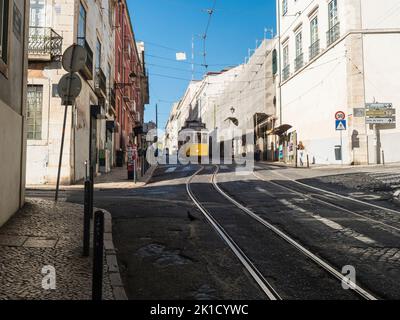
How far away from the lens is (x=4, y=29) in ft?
24.0

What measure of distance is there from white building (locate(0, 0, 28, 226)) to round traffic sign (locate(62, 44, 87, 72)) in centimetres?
92

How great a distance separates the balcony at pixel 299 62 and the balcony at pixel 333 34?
522cm

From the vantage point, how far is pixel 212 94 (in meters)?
73.2

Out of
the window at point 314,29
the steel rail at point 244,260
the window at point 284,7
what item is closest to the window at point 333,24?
the window at point 314,29

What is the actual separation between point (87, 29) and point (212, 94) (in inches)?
2190

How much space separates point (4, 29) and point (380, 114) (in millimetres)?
21052

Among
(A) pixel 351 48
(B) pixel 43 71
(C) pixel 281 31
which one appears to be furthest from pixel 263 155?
(B) pixel 43 71

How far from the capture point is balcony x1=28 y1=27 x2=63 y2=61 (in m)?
14.9

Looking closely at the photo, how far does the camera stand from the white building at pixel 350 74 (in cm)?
2378

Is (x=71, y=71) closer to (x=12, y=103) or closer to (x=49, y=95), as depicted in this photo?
(x=12, y=103)

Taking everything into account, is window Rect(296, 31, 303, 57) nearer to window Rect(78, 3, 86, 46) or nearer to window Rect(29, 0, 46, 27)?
window Rect(78, 3, 86, 46)

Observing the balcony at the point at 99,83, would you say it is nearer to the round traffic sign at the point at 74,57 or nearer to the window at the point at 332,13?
the round traffic sign at the point at 74,57

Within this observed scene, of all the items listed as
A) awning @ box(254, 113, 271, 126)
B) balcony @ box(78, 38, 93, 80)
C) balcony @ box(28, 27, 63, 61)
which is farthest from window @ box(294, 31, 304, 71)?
balcony @ box(28, 27, 63, 61)

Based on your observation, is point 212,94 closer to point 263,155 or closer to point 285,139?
point 263,155
